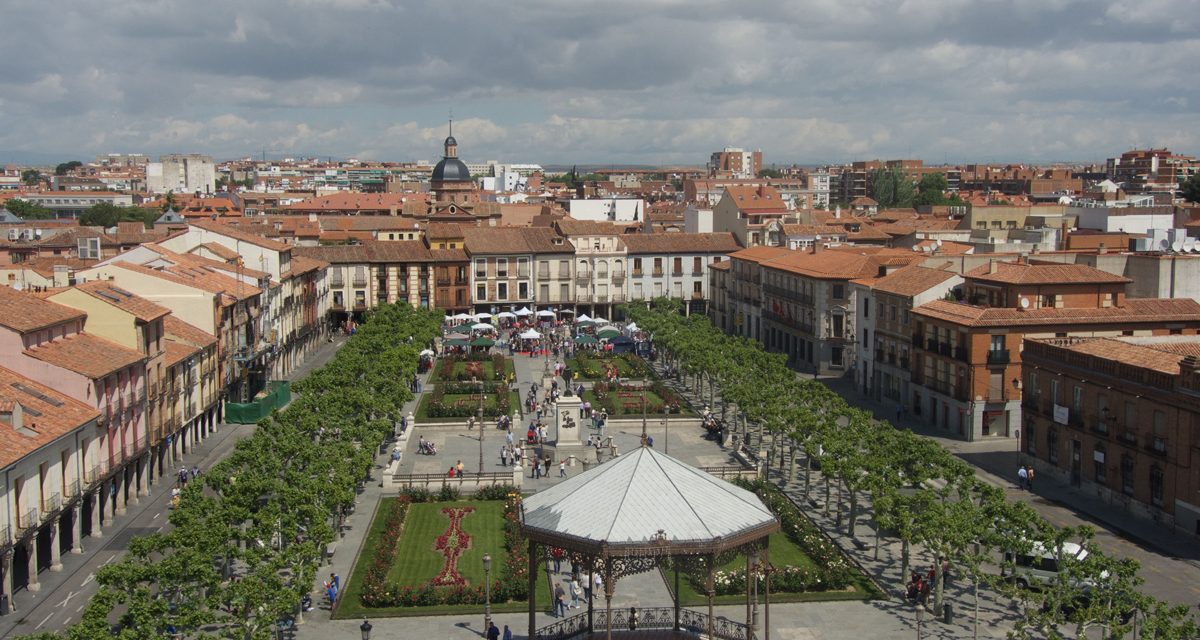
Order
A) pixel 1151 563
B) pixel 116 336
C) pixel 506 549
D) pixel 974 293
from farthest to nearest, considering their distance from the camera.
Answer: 1. pixel 974 293
2. pixel 116 336
3. pixel 506 549
4. pixel 1151 563

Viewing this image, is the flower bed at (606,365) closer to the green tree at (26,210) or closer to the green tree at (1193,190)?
the green tree at (1193,190)

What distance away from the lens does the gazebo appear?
92.1ft

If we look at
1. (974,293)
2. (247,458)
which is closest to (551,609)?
(247,458)

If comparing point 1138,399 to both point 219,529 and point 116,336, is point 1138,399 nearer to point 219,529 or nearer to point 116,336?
point 219,529

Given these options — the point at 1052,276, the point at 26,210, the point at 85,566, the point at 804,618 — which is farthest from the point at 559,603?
the point at 26,210

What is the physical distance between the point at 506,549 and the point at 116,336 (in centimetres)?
2277

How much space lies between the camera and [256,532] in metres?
37.2

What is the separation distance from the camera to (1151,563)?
4106cm

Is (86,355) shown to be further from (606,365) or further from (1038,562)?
(606,365)

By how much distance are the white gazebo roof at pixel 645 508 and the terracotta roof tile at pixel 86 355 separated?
2534 cm

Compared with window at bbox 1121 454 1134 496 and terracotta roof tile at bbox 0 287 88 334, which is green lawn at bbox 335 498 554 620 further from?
window at bbox 1121 454 1134 496

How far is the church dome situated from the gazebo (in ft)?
510

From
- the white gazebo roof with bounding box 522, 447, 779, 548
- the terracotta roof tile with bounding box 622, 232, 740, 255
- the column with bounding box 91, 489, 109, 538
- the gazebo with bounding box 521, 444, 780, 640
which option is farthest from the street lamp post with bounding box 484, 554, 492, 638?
the terracotta roof tile with bounding box 622, 232, 740, 255

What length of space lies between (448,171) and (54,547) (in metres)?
145
